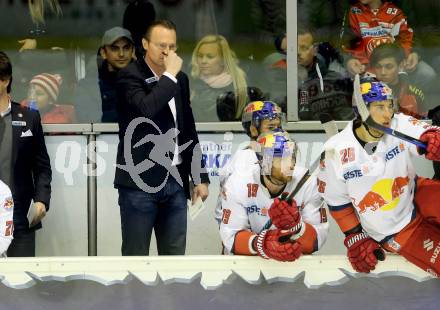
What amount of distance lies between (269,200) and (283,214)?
441mm

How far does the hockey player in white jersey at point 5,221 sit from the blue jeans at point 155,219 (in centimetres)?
69

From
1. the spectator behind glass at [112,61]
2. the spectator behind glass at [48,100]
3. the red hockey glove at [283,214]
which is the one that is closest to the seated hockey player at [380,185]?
the red hockey glove at [283,214]

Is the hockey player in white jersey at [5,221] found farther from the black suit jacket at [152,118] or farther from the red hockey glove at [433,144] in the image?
the red hockey glove at [433,144]

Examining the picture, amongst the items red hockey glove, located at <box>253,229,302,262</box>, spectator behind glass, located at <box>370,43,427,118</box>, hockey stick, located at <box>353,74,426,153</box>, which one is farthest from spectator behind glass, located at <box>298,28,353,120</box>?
red hockey glove, located at <box>253,229,302,262</box>

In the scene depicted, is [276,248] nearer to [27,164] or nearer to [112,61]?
[27,164]

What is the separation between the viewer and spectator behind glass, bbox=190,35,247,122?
5.79m

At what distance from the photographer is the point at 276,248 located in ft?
13.3

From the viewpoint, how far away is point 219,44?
580cm

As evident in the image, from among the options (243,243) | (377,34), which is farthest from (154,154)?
(377,34)

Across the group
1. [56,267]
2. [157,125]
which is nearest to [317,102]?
[157,125]

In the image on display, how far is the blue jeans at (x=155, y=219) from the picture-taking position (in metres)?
5.00

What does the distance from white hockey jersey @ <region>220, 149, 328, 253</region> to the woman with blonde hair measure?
112 centimetres

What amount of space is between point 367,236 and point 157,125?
1.34 metres

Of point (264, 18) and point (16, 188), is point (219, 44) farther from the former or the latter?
point (16, 188)
